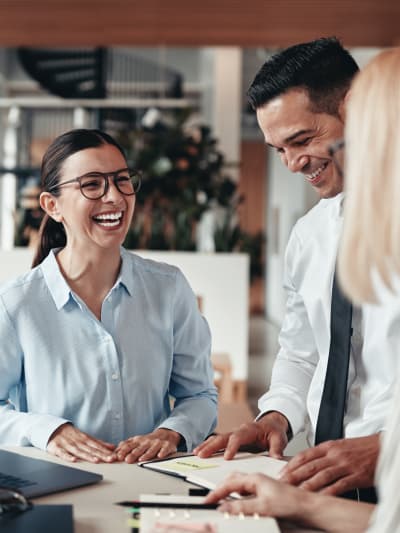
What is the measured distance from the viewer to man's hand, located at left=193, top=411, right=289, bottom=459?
1657 mm

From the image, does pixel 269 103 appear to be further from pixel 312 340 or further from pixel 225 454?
pixel 225 454

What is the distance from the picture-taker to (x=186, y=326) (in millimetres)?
2213

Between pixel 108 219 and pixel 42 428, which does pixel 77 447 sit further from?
pixel 108 219

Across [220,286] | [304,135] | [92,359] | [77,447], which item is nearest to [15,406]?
[92,359]

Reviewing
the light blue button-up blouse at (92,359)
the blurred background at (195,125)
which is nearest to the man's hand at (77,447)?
the light blue button-up blouse at (92,359)

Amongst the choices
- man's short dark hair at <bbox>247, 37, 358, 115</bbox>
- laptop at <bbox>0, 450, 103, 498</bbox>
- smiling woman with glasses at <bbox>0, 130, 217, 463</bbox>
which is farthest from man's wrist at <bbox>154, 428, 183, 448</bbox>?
man's short dark hair at <bbox>247, 37, 358, 115</bbox>

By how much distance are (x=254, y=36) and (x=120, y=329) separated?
4752mm

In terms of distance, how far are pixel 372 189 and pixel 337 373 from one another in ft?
2.80

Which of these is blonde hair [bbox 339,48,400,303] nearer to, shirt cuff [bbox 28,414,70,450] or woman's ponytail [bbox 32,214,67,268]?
shirt cuff [bbox 28,414,70,450]

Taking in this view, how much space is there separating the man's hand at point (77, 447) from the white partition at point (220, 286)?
4.75 m

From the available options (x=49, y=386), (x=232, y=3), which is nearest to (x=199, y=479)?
(x=49, y=386)

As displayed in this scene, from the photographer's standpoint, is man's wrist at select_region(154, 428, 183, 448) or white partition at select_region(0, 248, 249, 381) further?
white partition at select_region(0, 248, 249, 381)

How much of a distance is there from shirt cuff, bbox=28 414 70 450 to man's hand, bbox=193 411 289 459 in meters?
0.35

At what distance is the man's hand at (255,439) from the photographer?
65.2 inches
